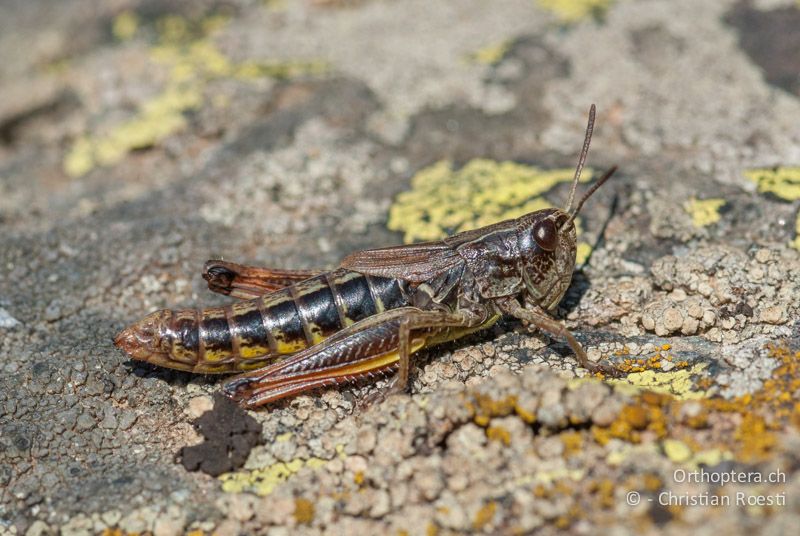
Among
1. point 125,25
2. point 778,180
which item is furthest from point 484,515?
point 125,25

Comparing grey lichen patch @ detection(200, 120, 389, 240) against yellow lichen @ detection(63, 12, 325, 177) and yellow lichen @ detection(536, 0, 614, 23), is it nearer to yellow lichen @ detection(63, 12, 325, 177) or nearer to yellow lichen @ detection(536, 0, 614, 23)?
yellow lichen @ detection(63, 12, 325, 177)

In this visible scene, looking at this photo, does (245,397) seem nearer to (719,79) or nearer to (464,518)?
(464,518)

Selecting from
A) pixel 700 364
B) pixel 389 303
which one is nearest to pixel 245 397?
pixel 389 303

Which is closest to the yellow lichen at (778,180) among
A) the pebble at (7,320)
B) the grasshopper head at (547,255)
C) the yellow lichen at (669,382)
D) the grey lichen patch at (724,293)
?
the grey lichen patch at (724,293)

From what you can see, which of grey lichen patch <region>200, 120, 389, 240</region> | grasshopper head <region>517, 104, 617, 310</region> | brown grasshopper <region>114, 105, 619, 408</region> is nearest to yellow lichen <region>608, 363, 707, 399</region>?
brown grasshopper <region>114, 105, 619, 408</region>

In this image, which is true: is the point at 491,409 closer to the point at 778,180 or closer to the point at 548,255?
the point at 548,255

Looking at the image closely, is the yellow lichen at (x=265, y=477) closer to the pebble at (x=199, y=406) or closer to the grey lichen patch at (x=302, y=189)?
the pebble at (x=199, y=406)
